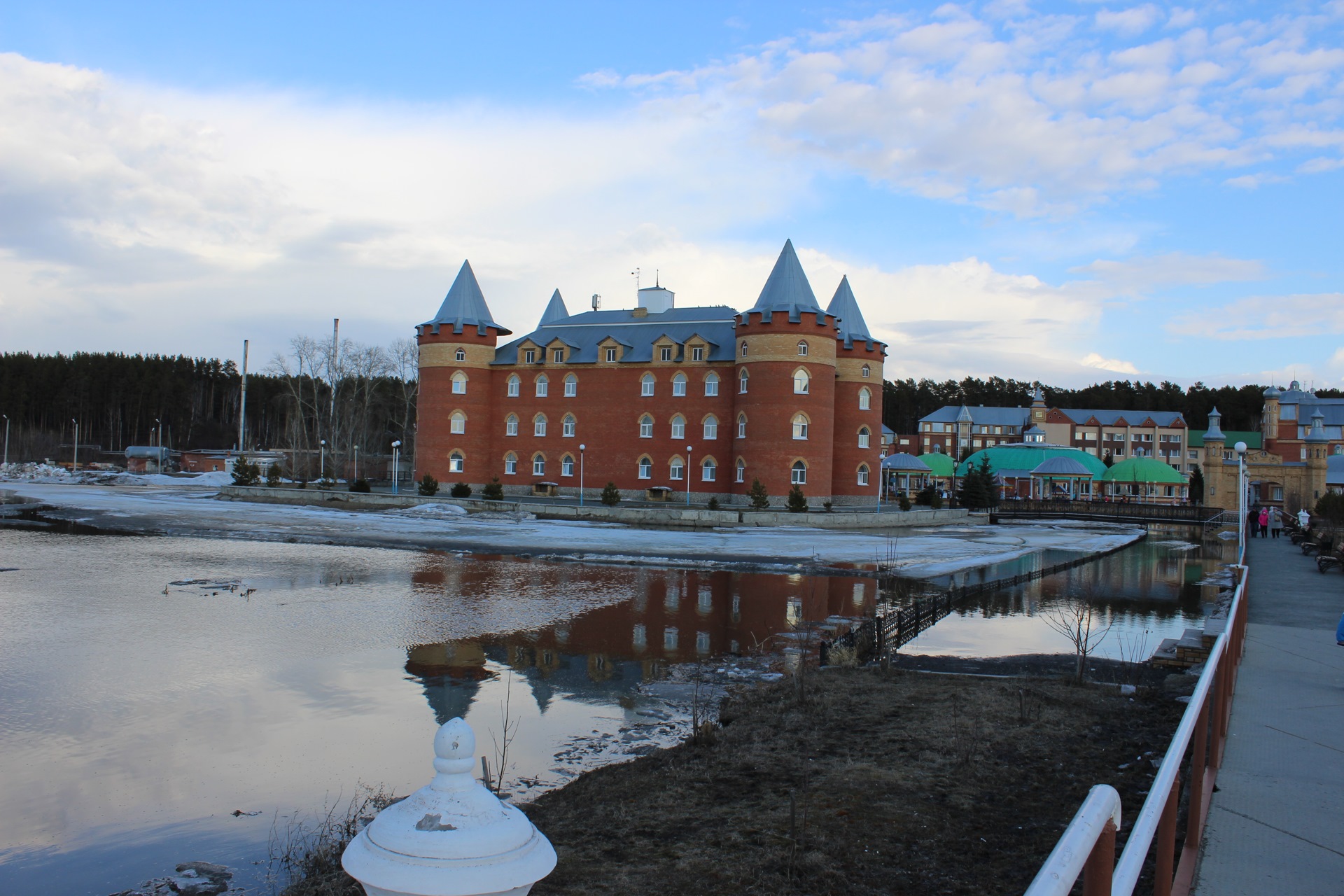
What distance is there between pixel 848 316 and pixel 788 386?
8.63m

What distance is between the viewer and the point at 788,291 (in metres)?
47.6

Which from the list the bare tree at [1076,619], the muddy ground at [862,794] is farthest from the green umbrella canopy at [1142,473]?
the muddy ground at [862,794]

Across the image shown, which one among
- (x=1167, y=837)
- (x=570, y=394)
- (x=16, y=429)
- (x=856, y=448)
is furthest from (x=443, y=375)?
(x=16, y=429)

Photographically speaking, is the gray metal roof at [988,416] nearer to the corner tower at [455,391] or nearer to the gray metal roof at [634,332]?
the gray metal roof at [634,332]

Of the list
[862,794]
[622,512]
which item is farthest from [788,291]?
[862,794]

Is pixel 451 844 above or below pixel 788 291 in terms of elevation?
below

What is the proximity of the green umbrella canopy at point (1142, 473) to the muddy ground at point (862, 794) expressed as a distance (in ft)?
232

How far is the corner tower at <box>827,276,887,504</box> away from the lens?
51.4 meters

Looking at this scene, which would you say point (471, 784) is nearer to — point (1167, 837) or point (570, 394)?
point (1167, 837)

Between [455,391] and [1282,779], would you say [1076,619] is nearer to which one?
[1282,779]

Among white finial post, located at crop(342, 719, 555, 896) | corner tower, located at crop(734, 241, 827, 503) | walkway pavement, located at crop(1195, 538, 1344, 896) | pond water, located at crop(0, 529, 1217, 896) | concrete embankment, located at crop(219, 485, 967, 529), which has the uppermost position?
corner tower, located at crop(734, 241, 827, 503)

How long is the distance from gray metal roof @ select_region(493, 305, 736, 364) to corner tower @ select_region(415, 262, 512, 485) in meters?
2.03

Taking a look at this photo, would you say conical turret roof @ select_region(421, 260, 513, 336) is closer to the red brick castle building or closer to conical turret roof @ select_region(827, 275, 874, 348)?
the red brick castle building

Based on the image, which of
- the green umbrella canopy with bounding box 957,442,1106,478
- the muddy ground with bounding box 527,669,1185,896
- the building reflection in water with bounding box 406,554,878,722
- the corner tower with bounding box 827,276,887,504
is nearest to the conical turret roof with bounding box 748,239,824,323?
the corner tower with bounding box 827,276,887,504
